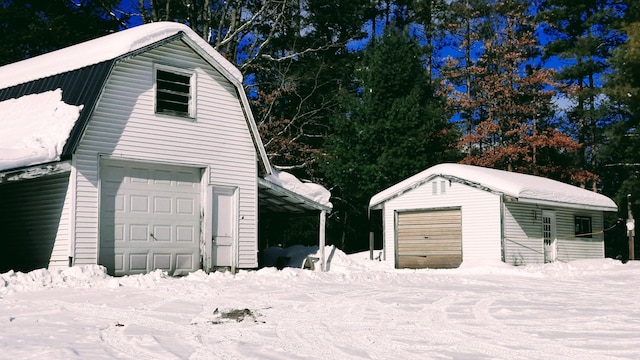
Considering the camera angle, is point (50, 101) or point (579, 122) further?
point (579, 122)

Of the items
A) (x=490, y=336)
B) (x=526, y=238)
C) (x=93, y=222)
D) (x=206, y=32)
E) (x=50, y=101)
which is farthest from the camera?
(x=206, y=32)

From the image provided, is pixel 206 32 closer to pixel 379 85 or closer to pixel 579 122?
pixel 379 85

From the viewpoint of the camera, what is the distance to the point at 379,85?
105 feet

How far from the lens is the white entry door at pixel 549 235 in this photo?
81.5ft

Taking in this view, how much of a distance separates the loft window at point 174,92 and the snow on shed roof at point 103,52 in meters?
0.80

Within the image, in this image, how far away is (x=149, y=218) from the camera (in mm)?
16109

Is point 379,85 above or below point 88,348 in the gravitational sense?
above

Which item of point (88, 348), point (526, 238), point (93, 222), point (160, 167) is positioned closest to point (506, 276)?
point (526, 238)

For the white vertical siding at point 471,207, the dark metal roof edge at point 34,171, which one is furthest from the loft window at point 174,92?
the white vertical siding at point 471,207

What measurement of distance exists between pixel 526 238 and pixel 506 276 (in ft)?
14.6

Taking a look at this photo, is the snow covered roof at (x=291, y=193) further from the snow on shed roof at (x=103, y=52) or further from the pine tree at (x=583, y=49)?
the pine tree at (x=583, y=49)

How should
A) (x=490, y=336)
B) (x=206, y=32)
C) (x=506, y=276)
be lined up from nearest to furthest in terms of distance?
(x=490, y=336) → (x=506, y=276) → (x=206, y=32)

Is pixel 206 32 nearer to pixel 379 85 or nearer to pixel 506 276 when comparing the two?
pixel 379 85

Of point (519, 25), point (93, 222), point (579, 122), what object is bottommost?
point (93, 222)
